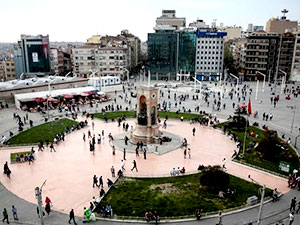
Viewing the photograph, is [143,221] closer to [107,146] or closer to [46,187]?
[46,187]

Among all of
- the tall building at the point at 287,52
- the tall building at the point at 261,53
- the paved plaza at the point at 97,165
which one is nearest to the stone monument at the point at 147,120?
the paved plaza at the point at 97,165

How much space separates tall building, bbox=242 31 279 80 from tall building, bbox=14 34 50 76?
65427 mm

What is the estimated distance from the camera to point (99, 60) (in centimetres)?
9331

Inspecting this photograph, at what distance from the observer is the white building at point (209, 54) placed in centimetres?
9710

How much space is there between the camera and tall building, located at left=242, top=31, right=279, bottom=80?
9262 centimetres

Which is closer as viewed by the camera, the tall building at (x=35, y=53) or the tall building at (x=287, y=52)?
the tall building at (x=35, y=53)

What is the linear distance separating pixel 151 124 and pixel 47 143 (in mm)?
12034

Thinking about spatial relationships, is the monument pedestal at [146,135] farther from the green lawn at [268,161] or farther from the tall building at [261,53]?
the tall building at [261,53]

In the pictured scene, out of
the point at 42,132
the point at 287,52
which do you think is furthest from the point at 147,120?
the point at 287,52

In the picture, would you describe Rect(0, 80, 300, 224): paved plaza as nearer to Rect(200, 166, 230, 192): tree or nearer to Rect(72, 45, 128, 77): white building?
Rect(200, 166, 230, 192): tree

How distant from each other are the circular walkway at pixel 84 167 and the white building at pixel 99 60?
60354 millimetres

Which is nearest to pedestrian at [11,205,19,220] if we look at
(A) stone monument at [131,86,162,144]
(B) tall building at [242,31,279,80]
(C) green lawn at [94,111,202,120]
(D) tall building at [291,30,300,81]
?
(A) stone monument at [131,86,162,144]

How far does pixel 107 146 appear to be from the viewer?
3284cm

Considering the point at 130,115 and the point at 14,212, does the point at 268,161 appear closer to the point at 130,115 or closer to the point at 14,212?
the point at 14,212
